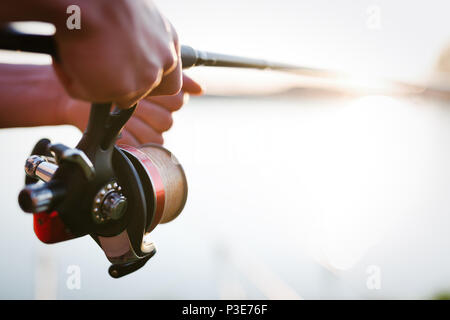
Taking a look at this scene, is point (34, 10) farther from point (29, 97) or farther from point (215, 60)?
point (29, 97)

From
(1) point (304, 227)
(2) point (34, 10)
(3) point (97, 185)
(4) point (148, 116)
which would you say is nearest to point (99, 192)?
(3) point (97, 185)

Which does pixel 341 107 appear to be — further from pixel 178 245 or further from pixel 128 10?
pixel 128 10

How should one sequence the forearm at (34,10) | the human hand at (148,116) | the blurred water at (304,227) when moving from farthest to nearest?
the blurred water at (304,227) → the human hand at (148,116) → the forearm at (34,10)

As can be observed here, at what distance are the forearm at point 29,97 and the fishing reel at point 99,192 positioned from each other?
1.14ft

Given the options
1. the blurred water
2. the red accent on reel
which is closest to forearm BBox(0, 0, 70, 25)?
the red accent on reel

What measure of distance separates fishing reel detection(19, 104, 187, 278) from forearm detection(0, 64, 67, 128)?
35cm

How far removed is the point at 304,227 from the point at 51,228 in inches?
172

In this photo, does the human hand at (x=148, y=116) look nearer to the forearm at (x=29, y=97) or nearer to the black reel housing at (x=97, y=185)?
the forearm at (x=29, y=97)

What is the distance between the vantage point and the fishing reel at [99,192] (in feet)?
1.76

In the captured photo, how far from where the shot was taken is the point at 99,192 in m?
0.58

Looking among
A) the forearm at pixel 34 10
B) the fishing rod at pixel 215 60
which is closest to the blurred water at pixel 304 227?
the fishing rod at pixel 215 60

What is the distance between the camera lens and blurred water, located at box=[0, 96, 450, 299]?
Answer: 3768 millimetres

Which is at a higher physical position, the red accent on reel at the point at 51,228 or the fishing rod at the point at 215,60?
the fishing rod at the point at 215,60

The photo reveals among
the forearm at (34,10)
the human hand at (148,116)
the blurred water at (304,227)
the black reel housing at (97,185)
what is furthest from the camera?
the blurred water at (304,227)
